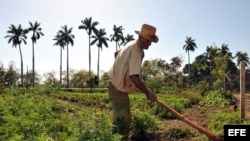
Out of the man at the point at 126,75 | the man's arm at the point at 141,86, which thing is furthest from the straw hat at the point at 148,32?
the man's arm at the point at 141,86

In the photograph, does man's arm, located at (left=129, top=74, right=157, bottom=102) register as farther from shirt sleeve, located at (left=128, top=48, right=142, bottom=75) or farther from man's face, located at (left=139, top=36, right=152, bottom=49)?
man's face, located at (left=139, top=36, right=152, bottom=49)

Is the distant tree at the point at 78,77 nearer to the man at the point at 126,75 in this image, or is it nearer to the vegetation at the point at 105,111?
the vegetation at the point at 105,111

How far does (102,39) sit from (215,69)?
4984 centimetres

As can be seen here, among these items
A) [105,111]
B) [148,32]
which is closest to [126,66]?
[148,32]

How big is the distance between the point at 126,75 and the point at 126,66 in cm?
13

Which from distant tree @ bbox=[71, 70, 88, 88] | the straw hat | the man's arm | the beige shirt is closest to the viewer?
the man's arm

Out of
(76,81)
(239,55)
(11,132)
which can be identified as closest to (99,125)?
(11,132)

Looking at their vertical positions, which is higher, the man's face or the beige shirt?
the man's face

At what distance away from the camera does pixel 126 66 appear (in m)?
4.35

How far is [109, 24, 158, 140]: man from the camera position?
4121 millimetres

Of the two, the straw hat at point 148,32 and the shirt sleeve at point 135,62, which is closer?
the shirt sleeve at point 135,62

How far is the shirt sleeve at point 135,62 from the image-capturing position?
4.12 metres

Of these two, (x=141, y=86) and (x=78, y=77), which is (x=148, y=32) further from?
(x=78, y=77)

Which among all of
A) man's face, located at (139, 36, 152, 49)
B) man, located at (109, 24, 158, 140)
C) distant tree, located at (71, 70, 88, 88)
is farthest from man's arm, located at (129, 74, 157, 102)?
distant tree, located at (71, 70, 88, 88)
